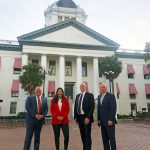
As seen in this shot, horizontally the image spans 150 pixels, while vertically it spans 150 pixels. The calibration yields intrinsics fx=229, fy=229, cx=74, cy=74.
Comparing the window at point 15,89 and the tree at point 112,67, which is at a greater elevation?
the tree at point 112,67

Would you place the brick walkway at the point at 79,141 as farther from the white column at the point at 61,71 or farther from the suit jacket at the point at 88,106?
the white column at the point at 61,71

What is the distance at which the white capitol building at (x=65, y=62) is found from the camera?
36.6 metres

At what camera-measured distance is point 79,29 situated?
3934 cm

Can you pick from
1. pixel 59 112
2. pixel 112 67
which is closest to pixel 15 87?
pixel 112 67

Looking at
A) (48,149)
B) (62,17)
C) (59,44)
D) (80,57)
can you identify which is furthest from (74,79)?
(48,149)

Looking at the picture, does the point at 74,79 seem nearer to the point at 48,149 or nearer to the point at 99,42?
the point at 99,42

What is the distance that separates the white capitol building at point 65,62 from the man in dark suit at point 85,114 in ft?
93.7

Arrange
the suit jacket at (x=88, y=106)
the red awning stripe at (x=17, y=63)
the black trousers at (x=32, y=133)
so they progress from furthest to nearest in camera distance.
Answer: the red awning stripe at (x=17, y=63) → the suit jacket at (x=88, y=106) → the black trousers at (x=32, y=133)

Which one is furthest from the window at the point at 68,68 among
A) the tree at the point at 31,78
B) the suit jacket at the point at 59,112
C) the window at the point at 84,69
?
the suit jacket at the point at 59,112

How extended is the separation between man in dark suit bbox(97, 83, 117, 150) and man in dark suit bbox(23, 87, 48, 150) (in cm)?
Result: 185

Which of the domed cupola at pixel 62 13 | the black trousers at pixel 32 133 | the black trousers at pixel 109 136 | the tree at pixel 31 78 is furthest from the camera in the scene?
the domed cupola at pixel 62 13

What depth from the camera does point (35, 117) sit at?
717 cm

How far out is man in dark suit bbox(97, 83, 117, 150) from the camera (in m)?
6.79

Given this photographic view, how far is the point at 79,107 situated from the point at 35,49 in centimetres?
3043
